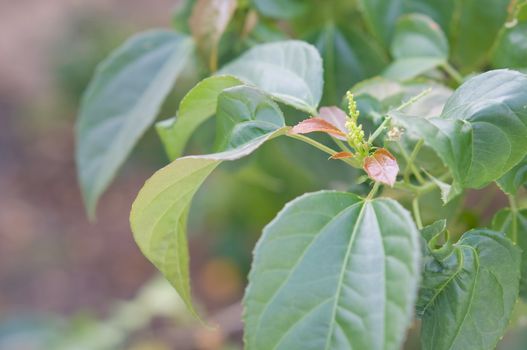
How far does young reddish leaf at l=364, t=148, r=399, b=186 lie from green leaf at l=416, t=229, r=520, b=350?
0.06 m

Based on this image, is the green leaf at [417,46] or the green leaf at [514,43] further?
the green leaf at [417,46]

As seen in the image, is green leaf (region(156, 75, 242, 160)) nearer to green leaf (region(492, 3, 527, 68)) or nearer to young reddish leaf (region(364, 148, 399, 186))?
young reddish leaf (region(364, 148, 399, 186))

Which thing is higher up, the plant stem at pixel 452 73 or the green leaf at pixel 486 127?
the green leaf at pixel 486 127

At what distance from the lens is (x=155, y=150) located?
2.46 metres

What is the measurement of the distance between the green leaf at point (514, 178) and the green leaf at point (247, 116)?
156 millimetres

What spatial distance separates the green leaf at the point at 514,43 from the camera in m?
0.62

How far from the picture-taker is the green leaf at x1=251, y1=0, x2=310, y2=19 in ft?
2.72

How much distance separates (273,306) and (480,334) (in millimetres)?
144

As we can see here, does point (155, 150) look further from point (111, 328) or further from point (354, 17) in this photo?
point (354, 17)

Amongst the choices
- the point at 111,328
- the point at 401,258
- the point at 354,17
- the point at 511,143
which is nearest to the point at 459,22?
the point at 354,17

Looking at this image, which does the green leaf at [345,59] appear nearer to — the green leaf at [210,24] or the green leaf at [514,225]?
the green leaf at [210,24]

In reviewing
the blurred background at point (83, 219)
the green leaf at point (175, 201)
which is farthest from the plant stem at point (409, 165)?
the blurred background at point (83, 219)

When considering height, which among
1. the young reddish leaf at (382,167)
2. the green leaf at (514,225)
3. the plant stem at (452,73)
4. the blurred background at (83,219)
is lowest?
the blurred background at (83,219)

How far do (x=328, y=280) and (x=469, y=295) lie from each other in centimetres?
11
